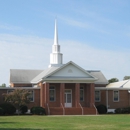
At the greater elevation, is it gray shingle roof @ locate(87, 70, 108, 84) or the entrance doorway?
gray shingle roof @ locate(87, 70, 108, 84)

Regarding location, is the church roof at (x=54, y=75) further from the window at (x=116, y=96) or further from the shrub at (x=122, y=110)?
the shrub at (x=122, y=110)

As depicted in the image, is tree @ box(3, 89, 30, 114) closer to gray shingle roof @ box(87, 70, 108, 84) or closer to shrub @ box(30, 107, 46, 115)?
shrub @ box(30, 107, 46, 115)

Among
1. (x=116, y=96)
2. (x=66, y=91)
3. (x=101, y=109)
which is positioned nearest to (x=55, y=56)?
(x=66, y=91)

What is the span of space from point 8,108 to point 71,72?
34.6 feet

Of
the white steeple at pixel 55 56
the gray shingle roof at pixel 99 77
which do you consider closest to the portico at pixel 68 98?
the white steeple at pixel 55 56

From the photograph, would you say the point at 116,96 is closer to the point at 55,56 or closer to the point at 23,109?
the point at 55,56

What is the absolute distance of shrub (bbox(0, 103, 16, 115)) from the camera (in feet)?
158

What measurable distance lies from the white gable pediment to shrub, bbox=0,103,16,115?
7429 millimetres

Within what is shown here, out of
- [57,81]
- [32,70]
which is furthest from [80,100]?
[32,70]

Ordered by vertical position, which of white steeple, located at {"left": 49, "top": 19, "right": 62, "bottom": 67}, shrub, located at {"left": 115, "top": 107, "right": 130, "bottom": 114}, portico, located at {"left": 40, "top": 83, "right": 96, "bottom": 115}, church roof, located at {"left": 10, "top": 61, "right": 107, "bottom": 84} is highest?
white steeple, located at {"left": 49, "top": 19, "right": 62, "bottom": 67}

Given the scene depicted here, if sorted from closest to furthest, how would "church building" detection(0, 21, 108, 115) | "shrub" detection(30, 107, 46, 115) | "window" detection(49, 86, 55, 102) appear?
1. "shrub" detection(30, 107, 46, 115)
2. "church building" detection(0, 21, 108, 115)
3. "window" detection(49, 86, 55, 102)

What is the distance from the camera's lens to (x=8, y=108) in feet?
158

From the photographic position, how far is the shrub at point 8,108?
48.1 meters

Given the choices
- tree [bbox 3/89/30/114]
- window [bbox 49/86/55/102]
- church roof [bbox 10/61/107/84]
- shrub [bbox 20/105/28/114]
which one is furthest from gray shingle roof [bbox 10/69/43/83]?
tree [bbox 3/89/30/114]
